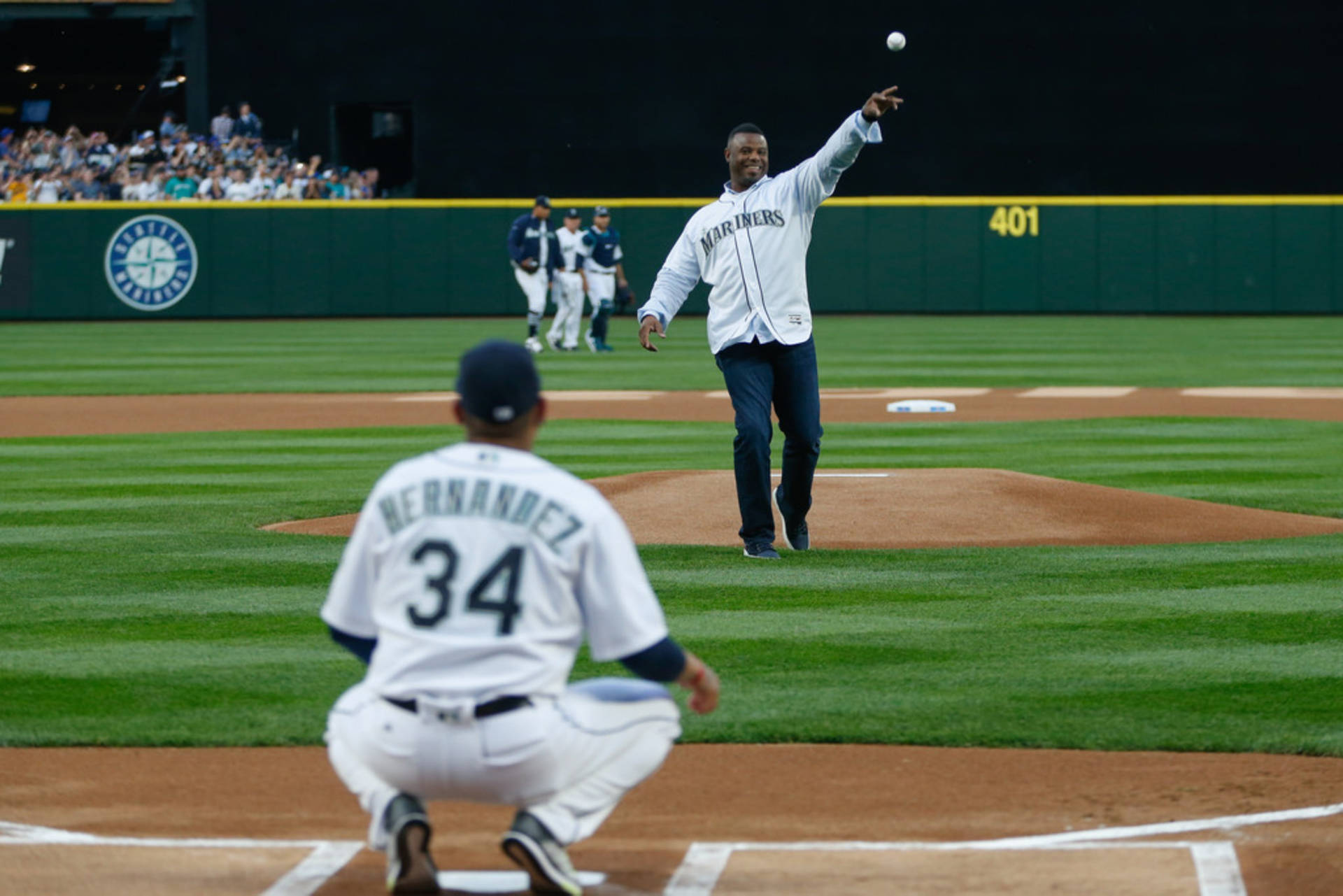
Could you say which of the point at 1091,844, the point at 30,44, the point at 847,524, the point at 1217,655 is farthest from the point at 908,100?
the point at 1091,844

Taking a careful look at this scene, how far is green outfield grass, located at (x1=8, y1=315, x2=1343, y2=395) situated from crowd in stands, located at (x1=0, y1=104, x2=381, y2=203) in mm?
2419

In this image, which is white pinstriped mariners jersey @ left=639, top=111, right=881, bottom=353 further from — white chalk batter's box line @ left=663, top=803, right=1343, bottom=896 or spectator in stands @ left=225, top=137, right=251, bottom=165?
spectator in stands @ left=225, top=137, right=251, bottom=165

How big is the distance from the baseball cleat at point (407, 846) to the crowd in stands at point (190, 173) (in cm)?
3236

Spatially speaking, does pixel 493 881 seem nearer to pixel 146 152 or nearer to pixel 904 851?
pixel 904 851

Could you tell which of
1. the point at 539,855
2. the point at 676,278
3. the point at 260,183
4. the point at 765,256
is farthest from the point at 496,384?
the point at 260,183

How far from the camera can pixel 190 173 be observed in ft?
118

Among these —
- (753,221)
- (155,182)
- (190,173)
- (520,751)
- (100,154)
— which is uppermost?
(100,154)

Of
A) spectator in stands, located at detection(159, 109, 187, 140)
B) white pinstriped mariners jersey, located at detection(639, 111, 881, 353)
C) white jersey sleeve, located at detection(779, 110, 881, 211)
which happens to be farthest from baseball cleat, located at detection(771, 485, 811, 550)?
spectator in stands, located at detection(159, 109, 187, 140)

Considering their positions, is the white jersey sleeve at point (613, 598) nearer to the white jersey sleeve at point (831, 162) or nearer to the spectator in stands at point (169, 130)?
the white jersey sleeve at point (831, 162)

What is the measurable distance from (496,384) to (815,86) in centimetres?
3205

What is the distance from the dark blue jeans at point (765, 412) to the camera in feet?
29.8

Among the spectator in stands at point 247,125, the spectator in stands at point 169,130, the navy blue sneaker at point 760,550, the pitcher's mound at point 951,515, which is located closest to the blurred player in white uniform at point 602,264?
the spectator in stands at point 247,125

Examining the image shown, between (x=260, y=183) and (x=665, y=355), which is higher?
(x=260, y=183)

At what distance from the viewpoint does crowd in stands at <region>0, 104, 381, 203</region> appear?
117ft
